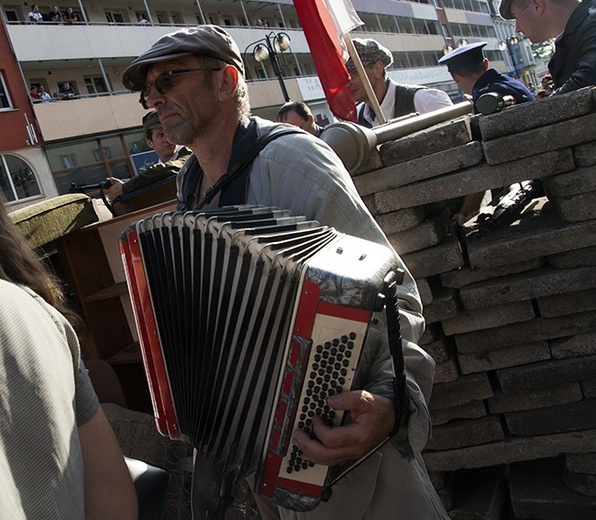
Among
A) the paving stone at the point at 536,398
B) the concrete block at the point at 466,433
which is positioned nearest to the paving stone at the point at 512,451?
the concrete block at the point at 466,433

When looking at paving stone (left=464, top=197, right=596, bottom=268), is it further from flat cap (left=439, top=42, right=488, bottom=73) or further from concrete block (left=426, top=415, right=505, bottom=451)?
flat cap (left=439, top=42, right=488, bottom=73)

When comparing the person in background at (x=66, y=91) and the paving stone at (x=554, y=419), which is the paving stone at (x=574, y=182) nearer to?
the paving stone at (x=554, y=419)

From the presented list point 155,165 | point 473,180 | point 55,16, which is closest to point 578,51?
point 473,180

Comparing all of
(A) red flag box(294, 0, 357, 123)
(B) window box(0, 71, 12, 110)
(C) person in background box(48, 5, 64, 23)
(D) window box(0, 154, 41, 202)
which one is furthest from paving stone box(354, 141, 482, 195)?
(C) person in background box(48, 5, 64, 23)

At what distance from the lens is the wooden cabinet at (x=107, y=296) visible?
11.9 feet

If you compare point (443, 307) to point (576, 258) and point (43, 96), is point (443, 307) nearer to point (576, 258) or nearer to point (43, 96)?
point (576, 258)

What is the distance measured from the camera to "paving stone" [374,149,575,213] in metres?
2.71

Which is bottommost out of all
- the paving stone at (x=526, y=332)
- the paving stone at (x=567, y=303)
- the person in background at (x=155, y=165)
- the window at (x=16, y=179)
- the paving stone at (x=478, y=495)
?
the paving stone at (x=478, y=495)

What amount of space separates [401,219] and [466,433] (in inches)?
45.5

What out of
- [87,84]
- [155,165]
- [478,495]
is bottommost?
[478,495]

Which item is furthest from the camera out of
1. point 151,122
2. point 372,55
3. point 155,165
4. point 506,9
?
point 372,55

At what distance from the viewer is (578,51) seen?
3.31 metres

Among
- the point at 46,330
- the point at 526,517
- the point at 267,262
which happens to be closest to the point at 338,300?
the point at 267,262

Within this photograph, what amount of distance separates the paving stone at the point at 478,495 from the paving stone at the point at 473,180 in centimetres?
158
